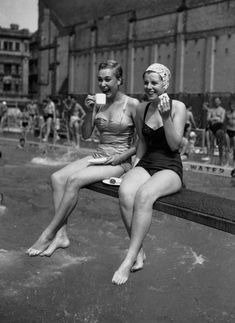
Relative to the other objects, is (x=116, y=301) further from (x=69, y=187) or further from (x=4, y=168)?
(x=4, y=168)

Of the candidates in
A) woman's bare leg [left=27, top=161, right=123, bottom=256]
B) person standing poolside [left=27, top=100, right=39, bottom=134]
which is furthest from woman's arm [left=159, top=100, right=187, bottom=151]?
person standing poolside [left=27, top=100, right=39, bottom=134]

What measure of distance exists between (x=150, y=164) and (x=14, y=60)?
75.8 meters

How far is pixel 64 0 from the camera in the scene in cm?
4134

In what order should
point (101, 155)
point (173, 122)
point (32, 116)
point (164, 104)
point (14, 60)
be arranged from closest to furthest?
point (164, 104) < point (173, 122) < point (101, 155) < point (32, 116) < point (14, 60)

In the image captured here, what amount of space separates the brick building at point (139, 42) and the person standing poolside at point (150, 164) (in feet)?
66.1

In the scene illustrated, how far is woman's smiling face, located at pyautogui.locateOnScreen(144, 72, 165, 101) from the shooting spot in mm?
4219

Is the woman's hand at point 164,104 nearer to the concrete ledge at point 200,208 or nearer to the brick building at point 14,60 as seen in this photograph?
the concrete ledge at point 200,208

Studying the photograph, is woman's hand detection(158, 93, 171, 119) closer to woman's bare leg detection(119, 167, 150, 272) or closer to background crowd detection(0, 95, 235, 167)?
woman's bare leg detection(119, 167, 150, 272)

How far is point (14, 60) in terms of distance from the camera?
77.0 meters

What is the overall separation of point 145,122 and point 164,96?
1.60ft

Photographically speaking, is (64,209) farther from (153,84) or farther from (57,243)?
(153,84)

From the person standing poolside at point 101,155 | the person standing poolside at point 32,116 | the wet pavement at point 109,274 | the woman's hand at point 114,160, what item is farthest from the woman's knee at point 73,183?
the person standing poolside at point 32,116

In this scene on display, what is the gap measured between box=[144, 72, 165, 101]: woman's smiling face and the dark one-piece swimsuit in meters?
0.32

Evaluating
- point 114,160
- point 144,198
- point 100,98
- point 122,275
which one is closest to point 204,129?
point 114,160
